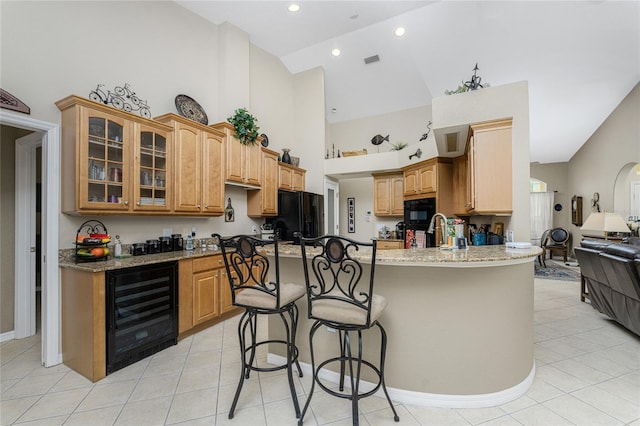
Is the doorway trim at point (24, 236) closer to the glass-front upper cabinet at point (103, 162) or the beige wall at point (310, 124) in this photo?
the glass-front upper cabinet at point (103, 162)

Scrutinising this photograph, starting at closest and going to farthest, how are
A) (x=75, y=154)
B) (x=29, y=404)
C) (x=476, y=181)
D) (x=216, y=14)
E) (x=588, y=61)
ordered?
(x=29, y=404), (x=75, y=154), (x=476, y=181), (x=216, y=14), (x=588, y=61)

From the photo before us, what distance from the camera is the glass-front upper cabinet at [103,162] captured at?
96.6 inches

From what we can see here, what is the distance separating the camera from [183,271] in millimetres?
2930

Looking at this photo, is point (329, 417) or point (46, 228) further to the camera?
point (46, 228)

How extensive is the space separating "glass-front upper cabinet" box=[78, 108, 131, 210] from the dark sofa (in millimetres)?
5098

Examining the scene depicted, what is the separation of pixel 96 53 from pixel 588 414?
208 inches

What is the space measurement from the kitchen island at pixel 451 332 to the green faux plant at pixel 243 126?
2650 mm

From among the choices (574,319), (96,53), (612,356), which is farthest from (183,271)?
(574,319)

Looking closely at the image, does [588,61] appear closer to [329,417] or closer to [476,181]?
[476,181]

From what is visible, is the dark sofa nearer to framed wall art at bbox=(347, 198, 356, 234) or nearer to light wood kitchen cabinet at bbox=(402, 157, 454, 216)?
light wood kitchen cabinet at bbox=(402, 157, 454, 216)

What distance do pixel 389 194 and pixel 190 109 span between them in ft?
13.4

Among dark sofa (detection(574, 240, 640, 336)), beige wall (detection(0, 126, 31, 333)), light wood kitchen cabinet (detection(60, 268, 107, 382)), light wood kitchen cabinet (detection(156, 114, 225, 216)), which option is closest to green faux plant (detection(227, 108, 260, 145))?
light wood kitchen cabinet (detection(156, 114, 225, 216))

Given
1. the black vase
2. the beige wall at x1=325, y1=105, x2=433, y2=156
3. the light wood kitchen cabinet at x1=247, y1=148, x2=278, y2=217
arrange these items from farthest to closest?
the beige wall at x1=325, y1=105, x2=433, y2=156
the black vase
the light wood kitchen cabinet at x1=247, y1=148, x2=278, y2=217

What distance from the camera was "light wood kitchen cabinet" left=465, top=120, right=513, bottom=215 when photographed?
265 cm
